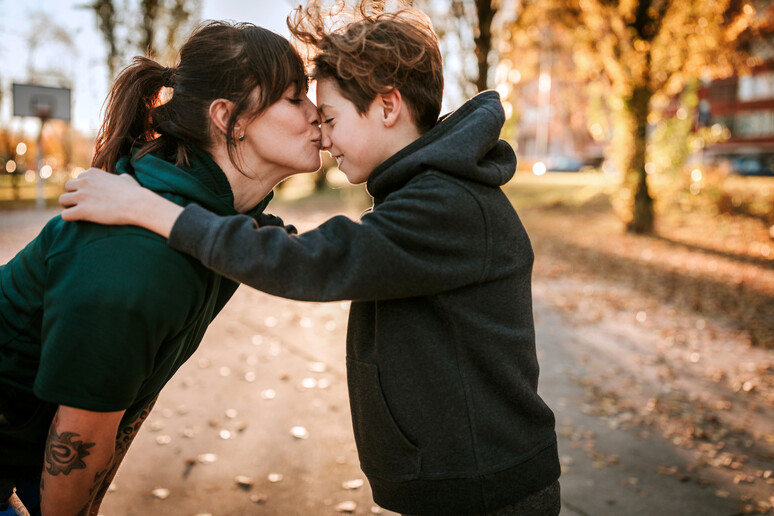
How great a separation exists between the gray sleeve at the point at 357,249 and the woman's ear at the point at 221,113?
0.43 metres

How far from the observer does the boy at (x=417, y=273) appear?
1694 millimetres

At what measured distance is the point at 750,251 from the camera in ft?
38.5

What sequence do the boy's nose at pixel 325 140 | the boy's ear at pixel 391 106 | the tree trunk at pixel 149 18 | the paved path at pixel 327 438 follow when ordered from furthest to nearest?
the tree trunk at pixel 149 18 < the paved path at pixel 327 438 < the boy's nose at pixel 325 140 < the boy's ear at pixel 391 106

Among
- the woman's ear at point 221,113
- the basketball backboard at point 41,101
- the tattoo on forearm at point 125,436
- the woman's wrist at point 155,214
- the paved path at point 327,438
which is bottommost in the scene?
the paved path at point 327,438

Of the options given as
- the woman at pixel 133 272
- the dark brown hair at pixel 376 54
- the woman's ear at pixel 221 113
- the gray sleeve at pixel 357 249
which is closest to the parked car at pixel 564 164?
the dark brown hair at pixel 376 54

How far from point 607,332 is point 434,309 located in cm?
623

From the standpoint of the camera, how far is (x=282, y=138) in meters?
2.17

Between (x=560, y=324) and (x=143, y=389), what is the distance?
664 centimetres

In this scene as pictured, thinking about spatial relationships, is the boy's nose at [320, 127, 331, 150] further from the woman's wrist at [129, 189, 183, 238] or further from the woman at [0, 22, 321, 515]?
the woman's wrist at [129, 189, 183, 238]

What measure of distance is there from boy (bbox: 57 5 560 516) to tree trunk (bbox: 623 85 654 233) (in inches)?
495

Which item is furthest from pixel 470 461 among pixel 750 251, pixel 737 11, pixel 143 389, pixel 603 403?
pixel 737 11

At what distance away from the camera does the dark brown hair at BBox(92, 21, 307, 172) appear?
6.59 ft

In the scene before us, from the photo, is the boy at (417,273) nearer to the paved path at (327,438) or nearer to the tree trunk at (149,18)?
the paved path at (327,438)

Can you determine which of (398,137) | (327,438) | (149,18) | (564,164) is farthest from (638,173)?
(564,164)
